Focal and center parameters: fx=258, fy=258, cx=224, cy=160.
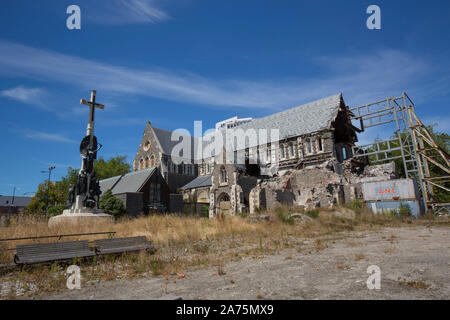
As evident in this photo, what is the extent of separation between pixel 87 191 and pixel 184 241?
296 inches

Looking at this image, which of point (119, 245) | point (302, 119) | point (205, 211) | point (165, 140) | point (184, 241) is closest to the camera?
point (119, 245)

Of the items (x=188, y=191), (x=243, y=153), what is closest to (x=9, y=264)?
(x=188, y=191)

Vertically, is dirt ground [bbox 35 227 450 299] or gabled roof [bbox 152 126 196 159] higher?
gabled roof [bbox 152 126 196 159]

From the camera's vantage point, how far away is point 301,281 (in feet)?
16.6

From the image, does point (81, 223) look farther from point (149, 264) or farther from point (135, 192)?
point (135, 192)

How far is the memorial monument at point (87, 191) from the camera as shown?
13.4 metres

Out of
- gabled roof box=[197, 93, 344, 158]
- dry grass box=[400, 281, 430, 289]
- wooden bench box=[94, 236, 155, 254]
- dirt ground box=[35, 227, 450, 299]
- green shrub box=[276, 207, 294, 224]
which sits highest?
gabled roof box=[197, 93, 344, 158]

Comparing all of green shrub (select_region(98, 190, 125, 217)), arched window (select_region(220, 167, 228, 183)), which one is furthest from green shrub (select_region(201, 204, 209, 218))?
green shrub (select_region(98, 190, 125, 217))

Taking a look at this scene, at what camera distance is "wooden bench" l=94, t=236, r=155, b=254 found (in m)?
7.95

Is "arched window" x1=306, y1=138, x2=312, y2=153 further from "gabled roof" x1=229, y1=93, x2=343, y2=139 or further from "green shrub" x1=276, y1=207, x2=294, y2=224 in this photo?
"green shrub" x1=276, y1=207, x2=294, y2=224

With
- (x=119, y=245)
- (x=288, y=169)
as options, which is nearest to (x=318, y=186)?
(x=288, y=169)

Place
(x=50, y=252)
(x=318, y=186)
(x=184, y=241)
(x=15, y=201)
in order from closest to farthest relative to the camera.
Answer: (x=50, y=252) < (x=184, y=241) < (x=318, y=186) < (x=15, y=201)

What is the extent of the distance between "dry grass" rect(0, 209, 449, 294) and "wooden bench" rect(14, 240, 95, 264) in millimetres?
255
